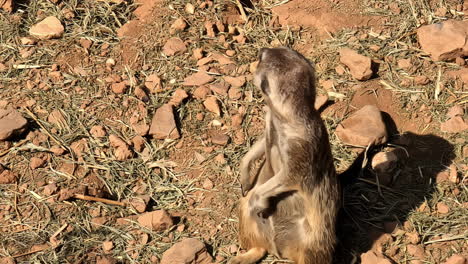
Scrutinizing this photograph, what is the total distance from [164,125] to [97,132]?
536mm

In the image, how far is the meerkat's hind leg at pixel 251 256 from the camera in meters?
4.68

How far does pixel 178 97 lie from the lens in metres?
5.68

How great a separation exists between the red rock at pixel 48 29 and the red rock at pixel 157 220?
2117 millimetres

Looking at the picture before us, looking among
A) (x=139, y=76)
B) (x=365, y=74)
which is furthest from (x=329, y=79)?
(x=139, y=76)

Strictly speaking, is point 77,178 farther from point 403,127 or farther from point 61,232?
point 403,127

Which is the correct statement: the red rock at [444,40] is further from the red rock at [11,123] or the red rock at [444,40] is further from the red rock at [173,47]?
the red rock at [11,123]

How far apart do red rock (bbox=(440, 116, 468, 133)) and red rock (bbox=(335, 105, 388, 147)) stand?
21.1 inches

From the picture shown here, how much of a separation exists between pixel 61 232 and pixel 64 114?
1108 millimetres

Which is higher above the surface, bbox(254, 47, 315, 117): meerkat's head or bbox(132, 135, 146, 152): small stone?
bbox(254, 47, 315, 117): meerkat's head

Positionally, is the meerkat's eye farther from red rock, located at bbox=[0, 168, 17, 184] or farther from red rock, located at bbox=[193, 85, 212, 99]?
red rock, located at bbox=[0, 168, 17, 184]

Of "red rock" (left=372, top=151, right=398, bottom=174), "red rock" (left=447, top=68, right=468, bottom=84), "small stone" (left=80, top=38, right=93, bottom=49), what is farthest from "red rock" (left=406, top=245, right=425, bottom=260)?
"small stone" (left=80, top=38, right=93, bottom=49)

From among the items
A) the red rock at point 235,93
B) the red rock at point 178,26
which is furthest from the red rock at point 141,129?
the red rock at point 178,26

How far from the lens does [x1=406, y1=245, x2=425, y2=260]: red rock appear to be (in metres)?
4.73

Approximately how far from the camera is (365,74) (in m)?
5.78
